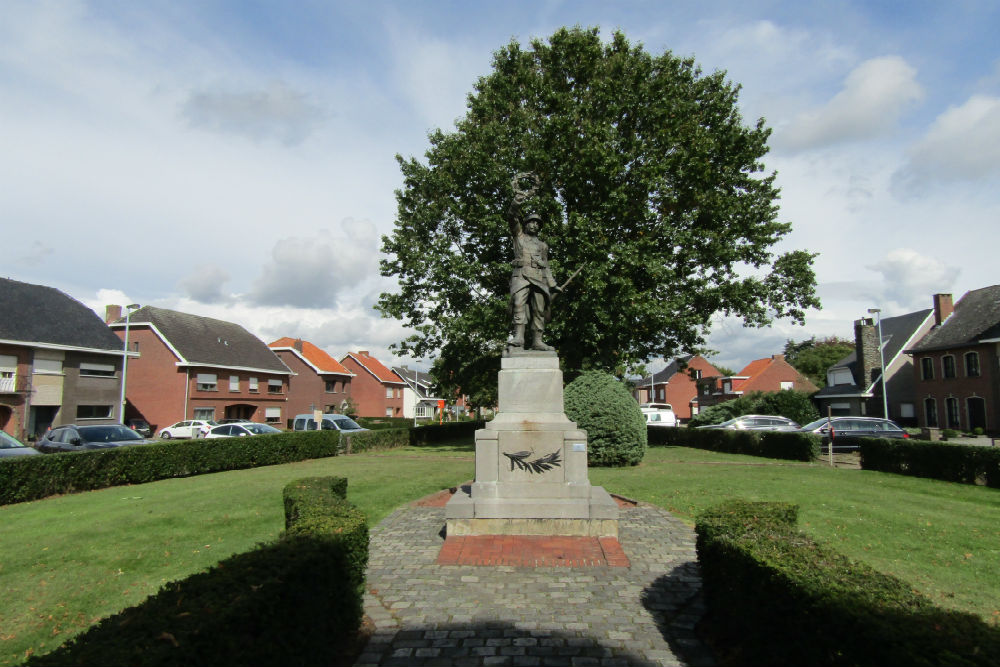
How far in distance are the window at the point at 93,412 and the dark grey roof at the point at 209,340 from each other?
5.66 metres

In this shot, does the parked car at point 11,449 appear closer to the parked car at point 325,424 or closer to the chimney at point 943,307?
the parked car at point 325,424

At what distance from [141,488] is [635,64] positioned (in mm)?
21357

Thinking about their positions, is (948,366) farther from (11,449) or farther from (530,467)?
(11,449)

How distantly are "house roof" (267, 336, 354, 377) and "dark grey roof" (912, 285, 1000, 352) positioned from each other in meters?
46.8

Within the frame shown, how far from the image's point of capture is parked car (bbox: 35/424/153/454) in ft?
59.4

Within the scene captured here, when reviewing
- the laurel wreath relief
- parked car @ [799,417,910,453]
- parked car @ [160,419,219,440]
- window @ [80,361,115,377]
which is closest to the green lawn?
the laurel wreath relief

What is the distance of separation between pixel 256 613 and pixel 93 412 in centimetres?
3710

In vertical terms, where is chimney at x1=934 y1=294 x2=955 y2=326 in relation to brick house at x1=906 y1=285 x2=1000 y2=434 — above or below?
above

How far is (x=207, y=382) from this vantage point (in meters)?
39.7

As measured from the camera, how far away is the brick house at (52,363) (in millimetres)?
29297

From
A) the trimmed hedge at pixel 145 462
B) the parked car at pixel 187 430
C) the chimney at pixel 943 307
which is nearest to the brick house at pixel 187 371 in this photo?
the parked car at pixel 187 430

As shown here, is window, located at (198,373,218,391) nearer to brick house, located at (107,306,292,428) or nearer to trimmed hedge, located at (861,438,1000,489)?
brick house, located at (107,306,292,428)

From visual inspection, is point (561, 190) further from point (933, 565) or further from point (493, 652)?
point (493, 652)

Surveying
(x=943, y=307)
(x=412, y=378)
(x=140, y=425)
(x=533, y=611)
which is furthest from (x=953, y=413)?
(x=412, y=378)
